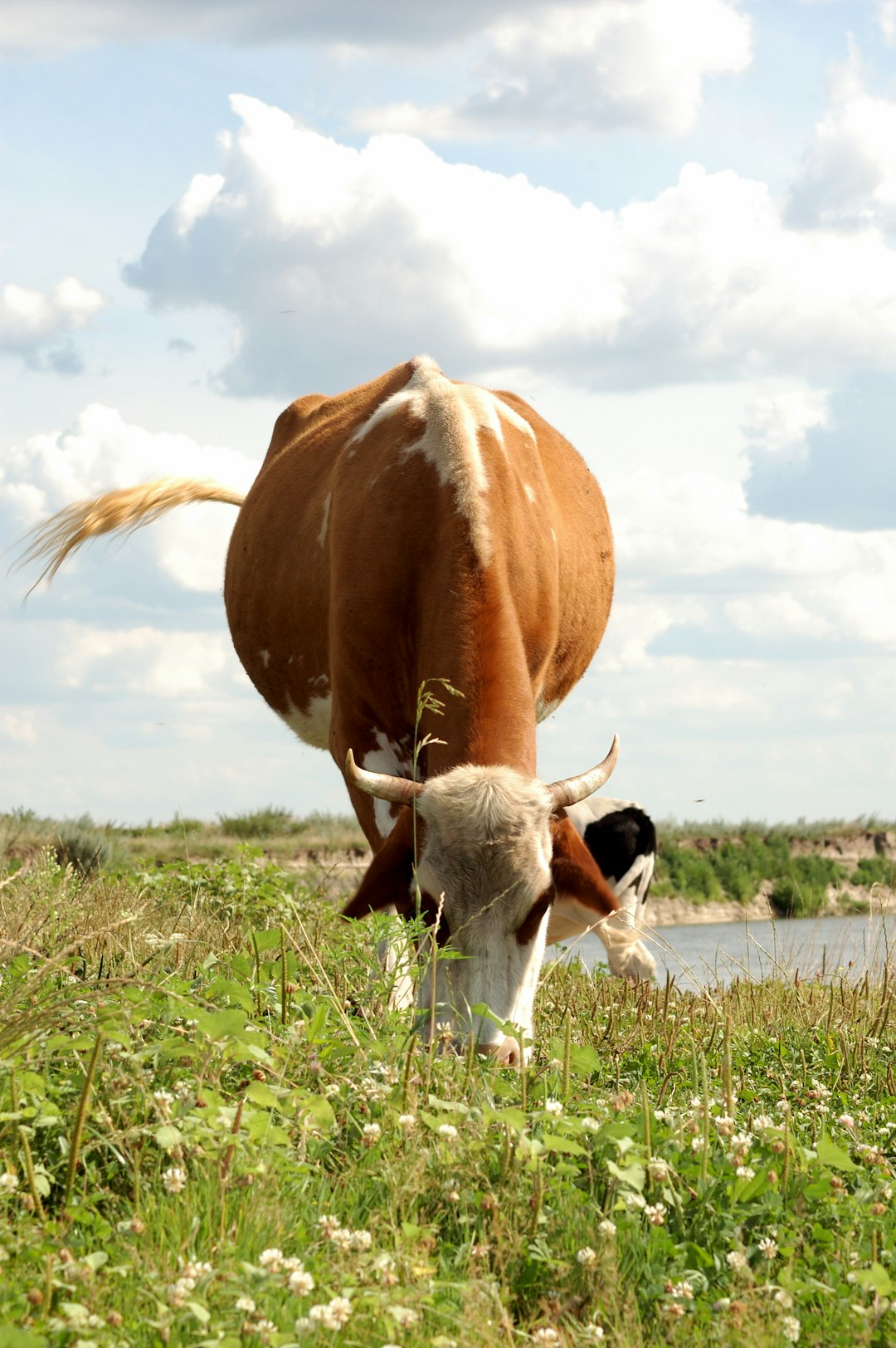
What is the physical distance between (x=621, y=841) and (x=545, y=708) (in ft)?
15.3

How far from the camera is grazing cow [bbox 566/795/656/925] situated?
12.1m

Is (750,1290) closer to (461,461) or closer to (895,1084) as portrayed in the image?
(895,1084)

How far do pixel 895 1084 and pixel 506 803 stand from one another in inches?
68.9

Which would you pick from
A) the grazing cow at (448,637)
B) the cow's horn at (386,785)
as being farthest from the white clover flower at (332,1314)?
the cow's horn at (386,785)

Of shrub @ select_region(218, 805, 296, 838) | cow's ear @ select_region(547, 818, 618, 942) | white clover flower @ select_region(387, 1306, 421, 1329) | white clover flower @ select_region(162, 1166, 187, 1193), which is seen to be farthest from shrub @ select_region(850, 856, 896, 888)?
white clover flower @ select_region(387, 1306, 421, 1329)

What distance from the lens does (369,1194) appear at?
3.10 meters

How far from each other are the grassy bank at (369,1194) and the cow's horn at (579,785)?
1508 millimetres

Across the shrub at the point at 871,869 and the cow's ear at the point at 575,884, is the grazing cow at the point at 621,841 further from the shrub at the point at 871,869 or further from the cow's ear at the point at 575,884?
the shrub at the point at 871,869

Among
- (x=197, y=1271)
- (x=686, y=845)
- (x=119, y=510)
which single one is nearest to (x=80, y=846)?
(x=119, y=510)

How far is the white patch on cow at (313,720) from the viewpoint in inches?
314

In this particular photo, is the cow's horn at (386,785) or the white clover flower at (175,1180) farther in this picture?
the cow's horn at (386,785)

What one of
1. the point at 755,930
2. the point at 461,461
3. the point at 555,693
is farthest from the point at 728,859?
the point at 461,461

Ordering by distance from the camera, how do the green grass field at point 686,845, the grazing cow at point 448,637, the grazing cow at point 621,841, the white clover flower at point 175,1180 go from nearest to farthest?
the white clover flower at point 175,1180, the grazing cow at point 448,637, the grazing cow at point 621,841, the green grass field at point 686,845

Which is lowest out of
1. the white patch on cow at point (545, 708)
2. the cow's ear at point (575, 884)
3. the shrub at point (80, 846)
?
the shrub at point (80, 846)
